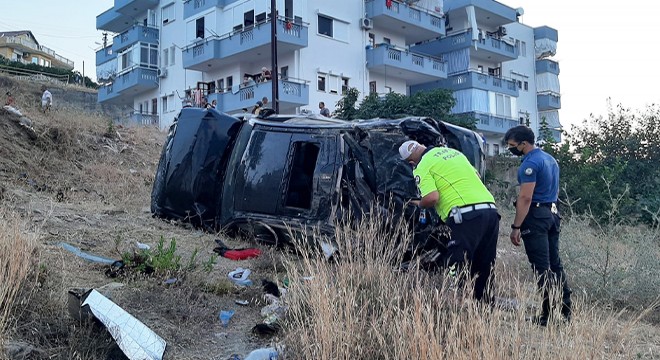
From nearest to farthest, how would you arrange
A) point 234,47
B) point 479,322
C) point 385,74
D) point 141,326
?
1. point 479,322
2. point 141,326
3. point 234,47
4. point 385,74

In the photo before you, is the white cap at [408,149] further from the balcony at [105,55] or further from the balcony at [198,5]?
the balcony at [105,55]

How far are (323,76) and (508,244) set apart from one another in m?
16.9

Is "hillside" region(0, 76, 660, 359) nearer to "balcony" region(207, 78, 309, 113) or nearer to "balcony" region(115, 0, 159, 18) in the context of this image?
"balcony" region(207, 78, 309, 113)

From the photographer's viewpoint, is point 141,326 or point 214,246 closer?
point 141,326

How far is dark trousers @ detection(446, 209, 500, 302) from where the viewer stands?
4.62 metres

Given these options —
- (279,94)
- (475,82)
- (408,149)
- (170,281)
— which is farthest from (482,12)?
(170,281)

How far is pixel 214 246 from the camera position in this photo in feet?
22.9

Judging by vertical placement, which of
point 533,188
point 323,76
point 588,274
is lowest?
point 588,274

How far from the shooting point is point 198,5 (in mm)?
29047

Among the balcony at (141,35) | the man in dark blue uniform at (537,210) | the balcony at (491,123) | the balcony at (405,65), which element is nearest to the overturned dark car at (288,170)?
the man in dark blue uniform at (537,210)

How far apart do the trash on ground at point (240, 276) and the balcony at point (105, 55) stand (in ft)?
115

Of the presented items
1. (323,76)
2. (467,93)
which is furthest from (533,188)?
(467,93)

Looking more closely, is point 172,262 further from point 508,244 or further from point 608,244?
point 508,244

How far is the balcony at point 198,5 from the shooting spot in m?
27.9
